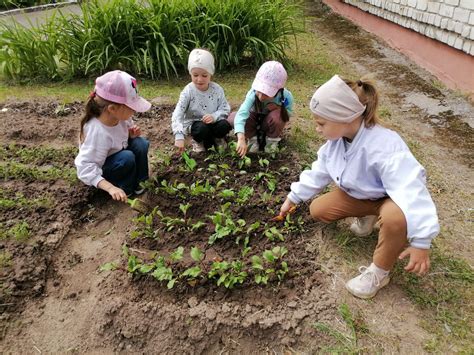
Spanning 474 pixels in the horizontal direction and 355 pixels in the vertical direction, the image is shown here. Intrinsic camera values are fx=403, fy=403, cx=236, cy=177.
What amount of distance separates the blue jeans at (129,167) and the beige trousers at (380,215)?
1368 mm

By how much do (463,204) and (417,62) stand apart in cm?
364

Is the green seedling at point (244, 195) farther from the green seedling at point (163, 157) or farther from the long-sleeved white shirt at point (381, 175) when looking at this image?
the green seedling at point (163, 157)

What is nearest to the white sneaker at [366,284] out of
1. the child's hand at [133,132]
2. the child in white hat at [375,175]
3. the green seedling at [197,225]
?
the child in white hat at [375,175]

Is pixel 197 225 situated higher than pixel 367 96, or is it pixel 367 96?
pixel 367 96

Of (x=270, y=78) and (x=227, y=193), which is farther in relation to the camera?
(x=270, y=78)

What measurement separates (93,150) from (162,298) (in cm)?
116

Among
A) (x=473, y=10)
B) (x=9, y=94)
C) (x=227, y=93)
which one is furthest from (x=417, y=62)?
(x=9, y=94)

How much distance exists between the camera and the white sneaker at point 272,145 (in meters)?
3.52

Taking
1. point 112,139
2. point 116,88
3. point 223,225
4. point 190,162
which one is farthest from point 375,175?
point 112,139

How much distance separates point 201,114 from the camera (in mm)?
3557

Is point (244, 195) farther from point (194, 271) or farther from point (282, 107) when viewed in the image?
point (282, 107)

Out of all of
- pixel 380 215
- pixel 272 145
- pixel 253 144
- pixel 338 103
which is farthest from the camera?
pixel 253 144

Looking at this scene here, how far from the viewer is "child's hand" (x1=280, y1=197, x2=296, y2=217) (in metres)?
2.62

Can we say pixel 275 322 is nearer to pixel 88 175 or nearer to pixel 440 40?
pixel 88 175
